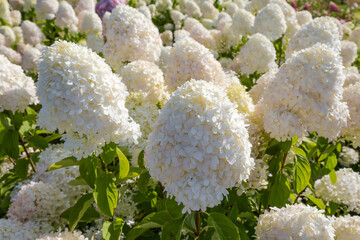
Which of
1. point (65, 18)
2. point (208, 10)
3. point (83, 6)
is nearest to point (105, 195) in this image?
point (65, 18)

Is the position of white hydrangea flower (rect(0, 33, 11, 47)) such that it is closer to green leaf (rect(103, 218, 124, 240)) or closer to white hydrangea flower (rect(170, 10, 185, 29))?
white hydrangea flower (rect(170, 10, 185, 29))

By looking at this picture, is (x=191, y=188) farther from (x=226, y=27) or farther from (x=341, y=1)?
(x=341, y=1)

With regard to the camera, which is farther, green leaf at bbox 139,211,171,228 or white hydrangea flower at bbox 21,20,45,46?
white hydrangea flower at bbox 21,20,45,46

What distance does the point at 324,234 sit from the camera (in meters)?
1.37

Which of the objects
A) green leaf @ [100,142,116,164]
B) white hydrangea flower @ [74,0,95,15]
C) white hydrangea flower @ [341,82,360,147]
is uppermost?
white hydrangea flower @ [341,82,360,147]

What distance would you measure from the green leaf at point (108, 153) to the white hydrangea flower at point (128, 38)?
3.74ft

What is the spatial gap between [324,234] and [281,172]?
0.56m

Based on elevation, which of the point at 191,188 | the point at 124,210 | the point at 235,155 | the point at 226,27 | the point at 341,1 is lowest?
the point at 341,1

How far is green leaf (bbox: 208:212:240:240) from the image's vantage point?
1.41 metres

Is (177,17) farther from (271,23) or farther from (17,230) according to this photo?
(17,230)

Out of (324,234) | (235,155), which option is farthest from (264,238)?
(235,155)

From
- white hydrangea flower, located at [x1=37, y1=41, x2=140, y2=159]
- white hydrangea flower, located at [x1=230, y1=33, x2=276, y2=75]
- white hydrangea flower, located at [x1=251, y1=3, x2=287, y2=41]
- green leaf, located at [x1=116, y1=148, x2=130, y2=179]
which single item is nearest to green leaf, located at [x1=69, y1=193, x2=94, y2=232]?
green leaf, located at [x1=116, y1=148, x2=130, y2=179]

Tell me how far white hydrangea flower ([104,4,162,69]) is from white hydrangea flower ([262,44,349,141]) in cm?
133

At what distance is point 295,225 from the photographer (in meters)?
1.42
